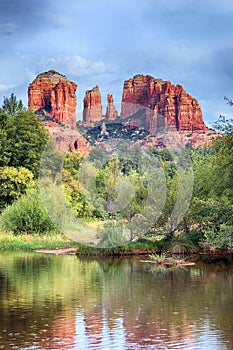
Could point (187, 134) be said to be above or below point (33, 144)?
above

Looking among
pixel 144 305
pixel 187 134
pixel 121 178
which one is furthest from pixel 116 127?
pixel 187 134

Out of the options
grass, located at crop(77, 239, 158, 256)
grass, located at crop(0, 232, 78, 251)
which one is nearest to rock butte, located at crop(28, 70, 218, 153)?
grass, located at crop(0, 232, 78, 251)

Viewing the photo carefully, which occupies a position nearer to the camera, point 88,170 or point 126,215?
point 126,215

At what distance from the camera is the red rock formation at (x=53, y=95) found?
279 ft

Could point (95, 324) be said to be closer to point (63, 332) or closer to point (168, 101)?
point (63, 332)

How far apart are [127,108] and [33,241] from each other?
1913 centimetres

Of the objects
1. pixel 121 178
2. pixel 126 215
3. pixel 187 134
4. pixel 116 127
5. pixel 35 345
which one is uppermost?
pixel 187 134

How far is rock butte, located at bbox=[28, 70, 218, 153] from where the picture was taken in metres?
46.3

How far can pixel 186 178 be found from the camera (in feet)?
105

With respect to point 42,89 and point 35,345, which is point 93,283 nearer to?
point 35,345

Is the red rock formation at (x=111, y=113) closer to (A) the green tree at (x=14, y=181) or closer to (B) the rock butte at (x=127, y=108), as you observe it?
(B) the rock butte at (x=127, y=108)

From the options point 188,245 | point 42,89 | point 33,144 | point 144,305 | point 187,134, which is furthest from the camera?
point 187,134

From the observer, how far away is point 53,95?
287ft

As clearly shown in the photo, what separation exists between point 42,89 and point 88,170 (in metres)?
56.0
